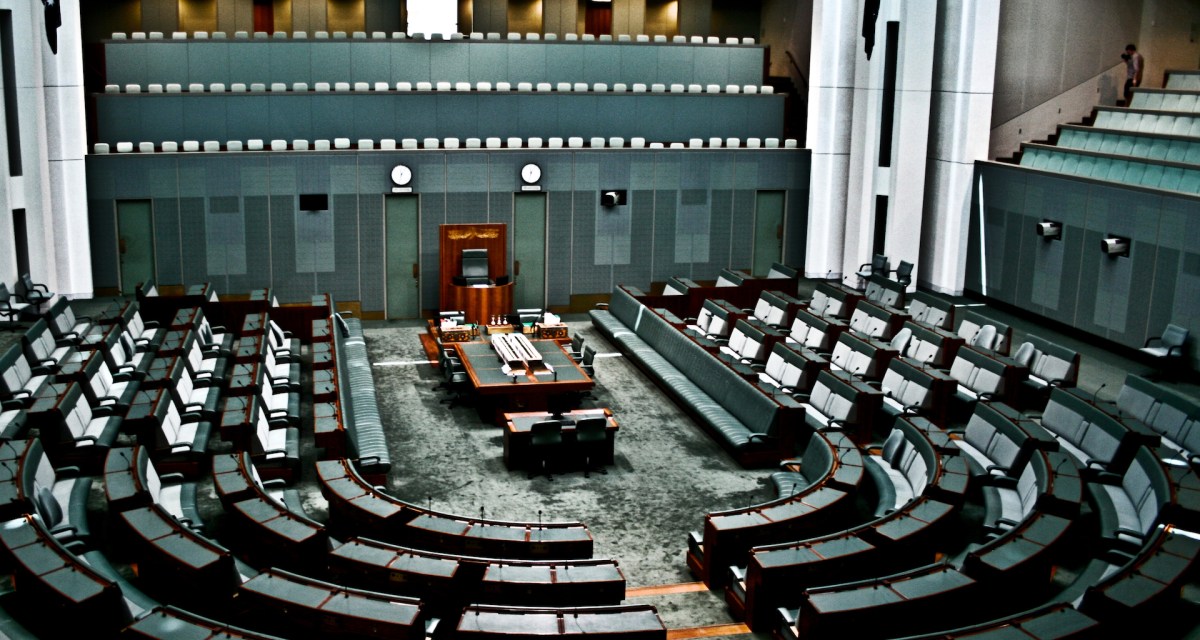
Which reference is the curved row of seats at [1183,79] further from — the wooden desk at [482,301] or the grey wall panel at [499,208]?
the wooden desk at [482,301]

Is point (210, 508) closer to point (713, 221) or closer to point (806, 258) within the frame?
point (713, 221)

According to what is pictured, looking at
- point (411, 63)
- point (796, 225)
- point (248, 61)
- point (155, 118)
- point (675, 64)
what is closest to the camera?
point (155, 118)

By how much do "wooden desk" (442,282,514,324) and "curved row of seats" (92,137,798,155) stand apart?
307cm

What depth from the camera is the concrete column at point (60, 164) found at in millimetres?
19906

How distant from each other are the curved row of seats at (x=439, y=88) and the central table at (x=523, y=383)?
8.45 m

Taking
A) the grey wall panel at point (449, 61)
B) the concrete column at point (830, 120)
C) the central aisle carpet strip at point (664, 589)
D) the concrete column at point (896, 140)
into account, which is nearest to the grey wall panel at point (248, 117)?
the grey wall panel at point (449, 61)

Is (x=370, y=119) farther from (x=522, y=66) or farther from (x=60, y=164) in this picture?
(x=60, y=164)

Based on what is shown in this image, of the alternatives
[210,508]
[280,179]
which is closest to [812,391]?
[210,508]

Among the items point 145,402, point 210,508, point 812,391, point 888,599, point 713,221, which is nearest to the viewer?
point 888,599

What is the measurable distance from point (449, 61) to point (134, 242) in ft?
23.4

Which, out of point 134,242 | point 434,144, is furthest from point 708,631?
point 134,242

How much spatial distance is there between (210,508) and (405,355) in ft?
23.7

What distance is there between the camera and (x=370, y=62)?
23.0 metres

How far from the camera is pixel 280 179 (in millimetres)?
21062
